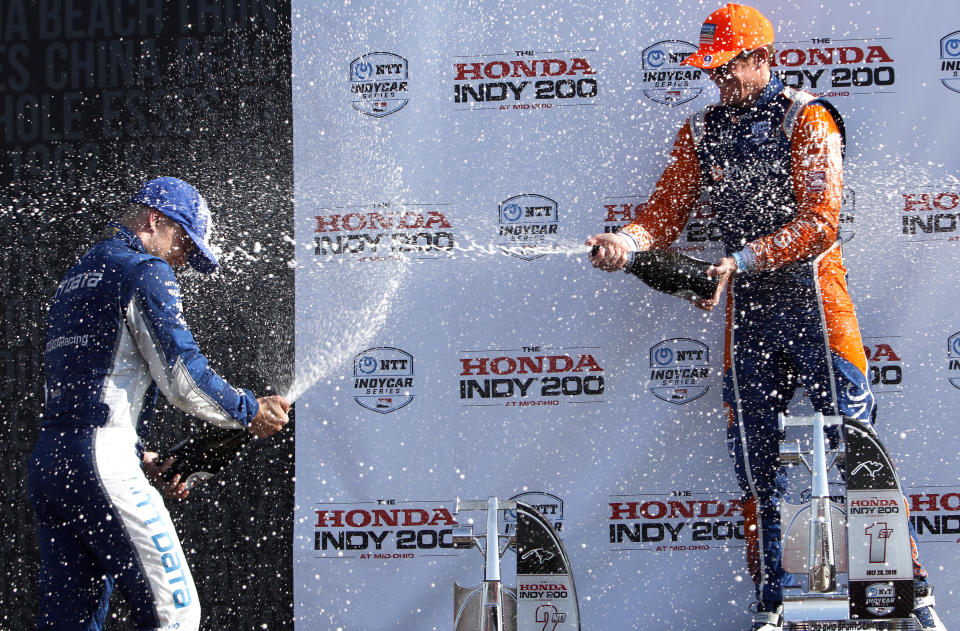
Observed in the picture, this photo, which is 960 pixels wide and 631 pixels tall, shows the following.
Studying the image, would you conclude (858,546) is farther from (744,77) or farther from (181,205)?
(181,205)

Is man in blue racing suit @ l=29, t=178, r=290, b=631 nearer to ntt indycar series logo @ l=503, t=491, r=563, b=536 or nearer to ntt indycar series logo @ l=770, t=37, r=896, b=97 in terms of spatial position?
ntt indycar series logo @ l=503, t=491, r=563, b=536

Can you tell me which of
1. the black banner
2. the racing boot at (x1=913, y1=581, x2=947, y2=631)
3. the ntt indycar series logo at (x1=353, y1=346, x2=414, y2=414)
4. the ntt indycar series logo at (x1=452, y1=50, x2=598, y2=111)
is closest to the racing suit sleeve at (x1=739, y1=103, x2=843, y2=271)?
the ntt indycar series logo at (x1=452, y1=50, x2=598, y2=111)

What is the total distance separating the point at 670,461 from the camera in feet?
13.6

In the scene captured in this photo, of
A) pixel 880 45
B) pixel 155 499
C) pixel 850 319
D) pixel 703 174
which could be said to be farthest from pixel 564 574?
pixel 880 45

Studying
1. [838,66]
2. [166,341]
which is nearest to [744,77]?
[838,66]

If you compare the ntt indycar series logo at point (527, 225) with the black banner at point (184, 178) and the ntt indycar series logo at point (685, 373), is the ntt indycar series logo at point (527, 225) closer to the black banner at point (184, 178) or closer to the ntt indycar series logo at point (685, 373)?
the ntt indycar series logo at point (685, 373)

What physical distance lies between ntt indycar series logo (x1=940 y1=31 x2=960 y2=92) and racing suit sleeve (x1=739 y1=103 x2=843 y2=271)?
2.59 ft

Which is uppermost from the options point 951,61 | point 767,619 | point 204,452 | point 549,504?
point 951,61

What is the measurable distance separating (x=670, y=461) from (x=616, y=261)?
1.03 metres

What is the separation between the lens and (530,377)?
13.9 feet

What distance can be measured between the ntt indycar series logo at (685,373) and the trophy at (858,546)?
2.94ft

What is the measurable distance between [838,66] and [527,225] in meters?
1.52

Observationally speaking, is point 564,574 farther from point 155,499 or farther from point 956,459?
point 956,459

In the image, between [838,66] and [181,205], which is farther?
[838,66]
